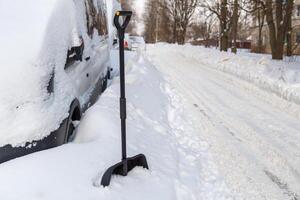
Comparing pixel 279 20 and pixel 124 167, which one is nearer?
pixel 124 167

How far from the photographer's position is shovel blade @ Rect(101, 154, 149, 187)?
4005 millimetres

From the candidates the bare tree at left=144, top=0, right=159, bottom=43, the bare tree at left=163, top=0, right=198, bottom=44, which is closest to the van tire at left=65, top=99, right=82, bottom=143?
the bare tree at left=163, top=0, right=198, bottom=44

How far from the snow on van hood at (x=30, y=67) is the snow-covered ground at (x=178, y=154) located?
310 millimetres

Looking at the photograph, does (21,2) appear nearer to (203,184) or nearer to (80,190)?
(80,190)

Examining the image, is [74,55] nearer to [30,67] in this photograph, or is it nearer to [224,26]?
[30,67]

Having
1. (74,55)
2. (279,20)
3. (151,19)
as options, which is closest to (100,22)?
(74,55)

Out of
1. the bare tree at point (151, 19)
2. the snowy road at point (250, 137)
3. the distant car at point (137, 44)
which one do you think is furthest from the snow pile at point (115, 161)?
the bare tree at point (151, 19)

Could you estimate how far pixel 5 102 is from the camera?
3943 millimetres

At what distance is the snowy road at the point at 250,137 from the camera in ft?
16.2

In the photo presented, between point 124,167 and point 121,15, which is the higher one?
point 121,15

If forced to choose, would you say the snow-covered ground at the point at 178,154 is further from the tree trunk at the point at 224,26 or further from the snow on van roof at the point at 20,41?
the tree trunk at the point at 224,26

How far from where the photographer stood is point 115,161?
15.3 ft

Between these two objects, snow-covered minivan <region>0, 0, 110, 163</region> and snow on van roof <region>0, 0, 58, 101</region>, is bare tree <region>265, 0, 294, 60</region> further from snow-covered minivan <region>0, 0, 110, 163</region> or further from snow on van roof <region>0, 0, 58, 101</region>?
snow on van roof <region>0, 0, 58, 101</region>

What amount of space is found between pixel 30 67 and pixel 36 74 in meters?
0.09
